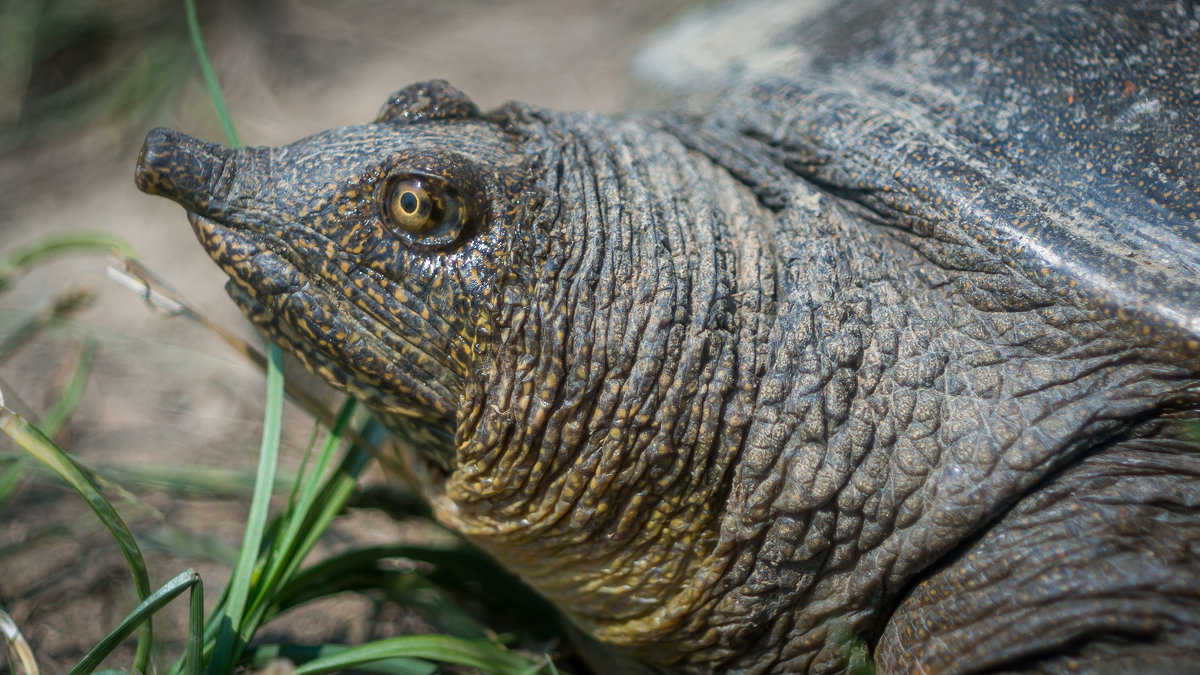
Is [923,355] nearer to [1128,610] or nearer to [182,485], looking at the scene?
[1128,610]

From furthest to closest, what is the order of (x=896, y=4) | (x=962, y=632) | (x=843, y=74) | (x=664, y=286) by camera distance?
(x=896, y=4) < (x=843, y=74) < (x=664, y=286) < (x=962, y=632)

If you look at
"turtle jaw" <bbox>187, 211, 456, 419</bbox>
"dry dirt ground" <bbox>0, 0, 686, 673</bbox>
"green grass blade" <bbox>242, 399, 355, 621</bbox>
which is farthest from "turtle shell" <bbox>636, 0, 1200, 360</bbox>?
"dry dirt ground" <bbox>0, 0, 686, 673</bbox>

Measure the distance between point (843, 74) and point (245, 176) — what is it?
179 cm

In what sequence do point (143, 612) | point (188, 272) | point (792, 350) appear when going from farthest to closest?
point (188, 272), point (792, 350), point (143, 612)

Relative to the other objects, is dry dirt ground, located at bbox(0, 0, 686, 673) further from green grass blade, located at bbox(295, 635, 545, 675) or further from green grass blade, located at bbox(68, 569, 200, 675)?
green grass blade, located at bbox(68, 569, 200, 675)

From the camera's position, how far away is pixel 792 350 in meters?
2.05

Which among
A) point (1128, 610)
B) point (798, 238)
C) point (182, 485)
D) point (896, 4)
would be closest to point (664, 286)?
point (798, 238)

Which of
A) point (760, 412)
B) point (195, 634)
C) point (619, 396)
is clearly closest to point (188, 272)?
point (195, 634)

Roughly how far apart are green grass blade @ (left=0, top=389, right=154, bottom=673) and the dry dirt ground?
0.50 metres

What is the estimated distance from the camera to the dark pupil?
76.8 inches

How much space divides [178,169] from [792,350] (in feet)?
5.07

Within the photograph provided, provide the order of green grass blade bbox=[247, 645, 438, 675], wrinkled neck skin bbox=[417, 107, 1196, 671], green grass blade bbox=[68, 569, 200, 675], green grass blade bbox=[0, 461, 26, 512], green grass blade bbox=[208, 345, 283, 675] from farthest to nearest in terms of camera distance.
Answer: green grass blade bbox=[0, 461, 26, 512] → green grass blade bbox=[247, 645, 438, 675] → green grass blade bbox=[208, 345, 283, 675] → wrinkled neck skin bbox=[417, 107, 1196, 671] → green grass blade bbox=[68, 569, 200, 675]

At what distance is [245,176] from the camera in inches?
81.3

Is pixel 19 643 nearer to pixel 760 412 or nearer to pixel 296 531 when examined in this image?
pixel 296 531
